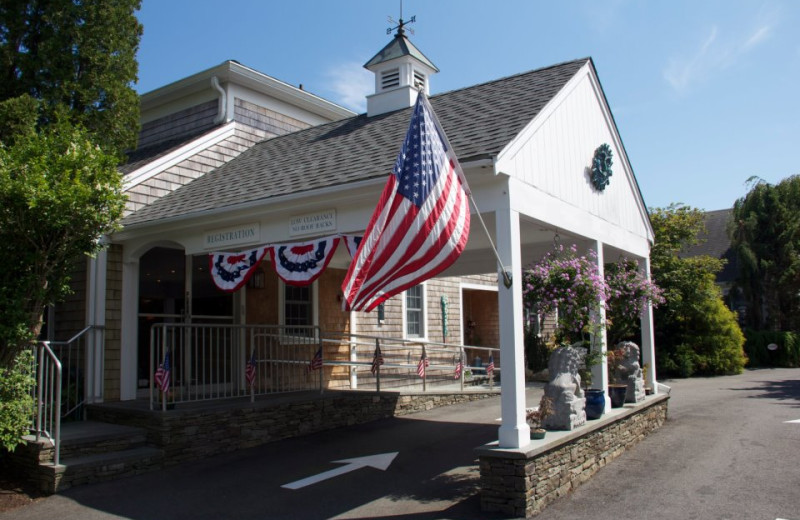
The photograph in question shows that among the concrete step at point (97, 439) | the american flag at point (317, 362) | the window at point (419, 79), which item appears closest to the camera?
the concrete step at point (97, 439)

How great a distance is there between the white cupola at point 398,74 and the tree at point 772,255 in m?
16.3

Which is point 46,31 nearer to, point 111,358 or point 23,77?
point 23,77

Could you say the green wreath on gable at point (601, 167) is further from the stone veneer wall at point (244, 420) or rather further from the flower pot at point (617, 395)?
the stone veneer wall at point (244, 420)

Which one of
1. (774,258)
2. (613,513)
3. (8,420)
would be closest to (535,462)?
(613,513)

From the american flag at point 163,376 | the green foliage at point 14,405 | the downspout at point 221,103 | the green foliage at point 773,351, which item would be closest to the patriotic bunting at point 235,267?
the american flag at point 163,376

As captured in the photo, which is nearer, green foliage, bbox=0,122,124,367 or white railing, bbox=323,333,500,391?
green foliage, bbox=0,122,124,367

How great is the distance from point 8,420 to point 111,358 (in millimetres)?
3427

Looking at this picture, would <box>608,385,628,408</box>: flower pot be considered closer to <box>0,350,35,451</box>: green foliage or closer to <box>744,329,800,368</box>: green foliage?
<box>0,350,35,451</box>: green foliage

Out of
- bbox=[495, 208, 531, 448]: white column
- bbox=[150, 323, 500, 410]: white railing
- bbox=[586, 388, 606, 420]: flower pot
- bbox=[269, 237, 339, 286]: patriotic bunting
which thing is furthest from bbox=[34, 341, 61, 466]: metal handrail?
bbox=[586, 388, 606, 420]: flower pot

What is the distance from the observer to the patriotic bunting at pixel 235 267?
29.2 feet

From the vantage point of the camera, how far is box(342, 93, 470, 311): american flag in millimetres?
5793

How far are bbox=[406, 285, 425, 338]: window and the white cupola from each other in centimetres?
496

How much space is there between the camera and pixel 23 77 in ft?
33.2

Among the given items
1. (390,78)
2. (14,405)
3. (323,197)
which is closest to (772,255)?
(390,78)
